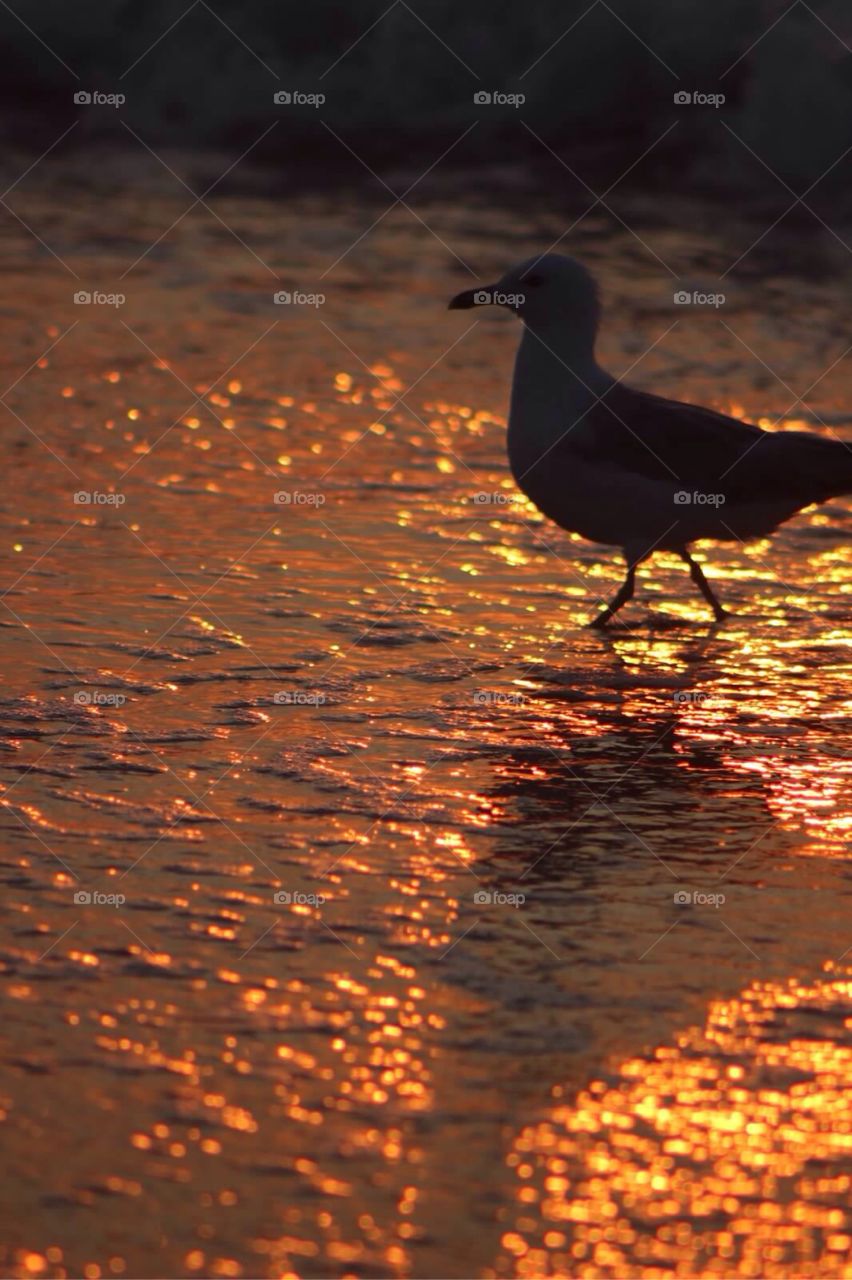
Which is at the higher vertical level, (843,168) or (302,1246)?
(843,168)

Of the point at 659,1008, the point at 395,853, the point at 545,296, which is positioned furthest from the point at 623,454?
the point at 659,1008

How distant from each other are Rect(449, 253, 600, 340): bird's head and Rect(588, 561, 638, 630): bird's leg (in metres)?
0.85

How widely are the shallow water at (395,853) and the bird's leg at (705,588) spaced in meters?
0.05

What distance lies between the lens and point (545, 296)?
23.3ft

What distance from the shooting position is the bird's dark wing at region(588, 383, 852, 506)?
6809 mm

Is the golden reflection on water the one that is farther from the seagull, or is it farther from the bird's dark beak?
the bird's dark beak

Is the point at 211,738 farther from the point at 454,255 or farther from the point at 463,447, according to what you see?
the point at 454,255

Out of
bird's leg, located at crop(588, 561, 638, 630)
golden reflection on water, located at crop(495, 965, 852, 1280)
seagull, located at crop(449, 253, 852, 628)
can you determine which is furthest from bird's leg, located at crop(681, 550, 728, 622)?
golden reflection on water, located at crop(495, 965, 852, 1280)

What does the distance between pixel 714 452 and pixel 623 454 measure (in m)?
0.34

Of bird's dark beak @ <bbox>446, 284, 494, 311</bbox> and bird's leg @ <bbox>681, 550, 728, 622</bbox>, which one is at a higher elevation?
bird's dark beak @ <bbox>446, 284, 494, 311</bbox>

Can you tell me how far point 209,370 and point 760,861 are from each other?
Result: 5.31 metres

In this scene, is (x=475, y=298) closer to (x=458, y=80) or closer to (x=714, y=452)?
(x=714, y=452)

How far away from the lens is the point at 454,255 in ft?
38.6

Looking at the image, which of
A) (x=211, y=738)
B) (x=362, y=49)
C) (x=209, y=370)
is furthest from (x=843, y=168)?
(x=211, y=738)
